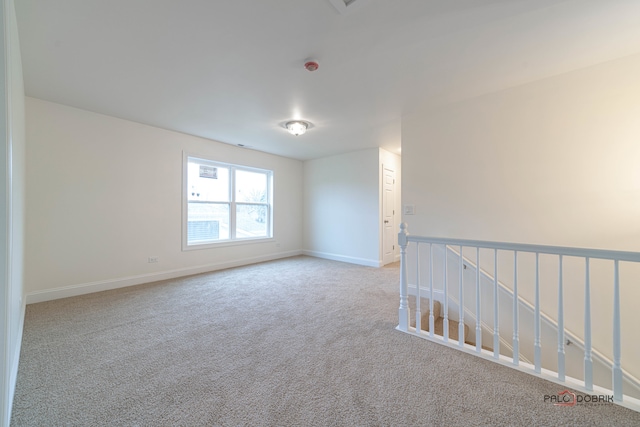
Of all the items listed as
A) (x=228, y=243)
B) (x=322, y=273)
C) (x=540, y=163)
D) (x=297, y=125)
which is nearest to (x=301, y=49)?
(x=297, y=125)

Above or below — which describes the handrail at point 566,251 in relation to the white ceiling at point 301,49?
below

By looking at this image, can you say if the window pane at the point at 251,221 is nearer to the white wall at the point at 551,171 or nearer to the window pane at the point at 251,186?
the window pane at the point at 251,186

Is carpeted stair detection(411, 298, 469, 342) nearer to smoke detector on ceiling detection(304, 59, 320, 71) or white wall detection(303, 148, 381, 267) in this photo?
white wall detection(303, 148, 381, 267)

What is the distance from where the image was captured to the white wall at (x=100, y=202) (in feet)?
9.72

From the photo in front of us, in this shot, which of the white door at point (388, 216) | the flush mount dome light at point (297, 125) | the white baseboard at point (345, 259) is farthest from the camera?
the white door at point (388, 216)

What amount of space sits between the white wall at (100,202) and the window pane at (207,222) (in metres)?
0.24

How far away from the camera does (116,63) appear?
7.26 feet

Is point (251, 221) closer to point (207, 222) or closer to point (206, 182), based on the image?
point (207, 222)

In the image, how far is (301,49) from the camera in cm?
202

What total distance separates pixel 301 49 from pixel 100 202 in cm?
338

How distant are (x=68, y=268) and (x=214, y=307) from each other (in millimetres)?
2049

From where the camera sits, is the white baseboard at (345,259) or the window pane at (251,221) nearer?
the white baseboard at (345,259)

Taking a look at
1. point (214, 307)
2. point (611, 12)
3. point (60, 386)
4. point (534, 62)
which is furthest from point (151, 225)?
point (611, 12)

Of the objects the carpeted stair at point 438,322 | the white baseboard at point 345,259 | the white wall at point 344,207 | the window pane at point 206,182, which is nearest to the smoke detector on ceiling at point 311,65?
the carpeted stair at point 438,322
